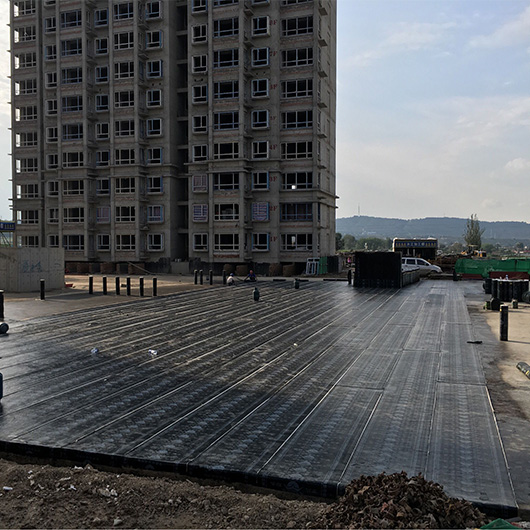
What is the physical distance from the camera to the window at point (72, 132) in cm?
5875

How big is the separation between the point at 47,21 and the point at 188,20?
19026 millimetres

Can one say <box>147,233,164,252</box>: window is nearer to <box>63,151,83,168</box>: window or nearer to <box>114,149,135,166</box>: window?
<box>114,149,135,166</box>: window

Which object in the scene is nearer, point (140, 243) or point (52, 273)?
point (52, 273)

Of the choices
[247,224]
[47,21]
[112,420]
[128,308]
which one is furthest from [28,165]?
[112,420]

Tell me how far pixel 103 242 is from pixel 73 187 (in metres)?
7.38

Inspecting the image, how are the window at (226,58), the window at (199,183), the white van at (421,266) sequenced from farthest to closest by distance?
the window at (199,183) < the window at (226,58) < the white van at (421,266)

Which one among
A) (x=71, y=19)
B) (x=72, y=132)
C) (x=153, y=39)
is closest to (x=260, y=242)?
(x=153, y=39)

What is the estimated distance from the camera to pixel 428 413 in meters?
8.12

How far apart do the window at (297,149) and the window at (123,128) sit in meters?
17.5

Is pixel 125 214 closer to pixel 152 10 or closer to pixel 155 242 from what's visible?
pixel 155 242

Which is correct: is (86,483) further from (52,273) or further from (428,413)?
(52,273)

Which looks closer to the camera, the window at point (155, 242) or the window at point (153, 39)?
the window at point (153, 39)

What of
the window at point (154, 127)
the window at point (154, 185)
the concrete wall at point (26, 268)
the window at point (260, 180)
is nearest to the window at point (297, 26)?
the window at point (260, 180)

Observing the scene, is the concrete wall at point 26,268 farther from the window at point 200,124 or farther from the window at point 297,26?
the window at point 297,26
